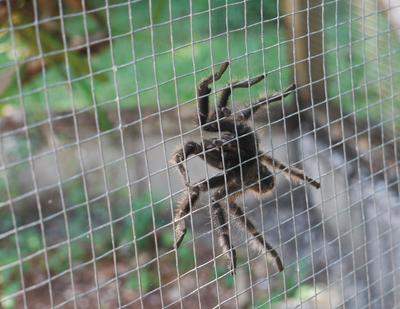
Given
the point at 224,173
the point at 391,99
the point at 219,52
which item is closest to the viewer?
the point at 224,173

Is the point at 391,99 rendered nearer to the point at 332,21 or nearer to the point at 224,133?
the point at 332,21

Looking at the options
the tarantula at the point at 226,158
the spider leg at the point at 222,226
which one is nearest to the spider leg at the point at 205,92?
the tarantula at the point at 226,158

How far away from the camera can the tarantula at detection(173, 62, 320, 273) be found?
47.9 inches

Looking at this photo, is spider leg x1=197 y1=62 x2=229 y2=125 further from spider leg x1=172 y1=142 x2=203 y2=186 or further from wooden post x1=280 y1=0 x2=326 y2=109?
wooden post x1=280 y1=0 x2=326 y2=109

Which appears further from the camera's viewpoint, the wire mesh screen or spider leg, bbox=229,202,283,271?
spider leg, bbox=229,202,283,271

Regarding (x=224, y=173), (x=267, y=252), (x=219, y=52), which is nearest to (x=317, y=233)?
(x=219, y=52)

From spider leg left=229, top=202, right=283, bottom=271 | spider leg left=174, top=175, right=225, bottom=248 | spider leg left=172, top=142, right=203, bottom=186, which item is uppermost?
spider leg left=172, top=142, right=203, bottom=186

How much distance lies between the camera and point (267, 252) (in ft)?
4.57

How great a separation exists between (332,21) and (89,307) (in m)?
1.35

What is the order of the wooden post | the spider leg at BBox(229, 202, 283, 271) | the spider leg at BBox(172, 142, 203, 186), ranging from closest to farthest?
the spider leg at BBox(172, 142, 203, 186) → the spider leg at BBox(229, 202, 283, 271) → the wooden post

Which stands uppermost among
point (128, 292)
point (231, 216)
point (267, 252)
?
point (231, 216)

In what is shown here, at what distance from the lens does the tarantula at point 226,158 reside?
1.22 metres

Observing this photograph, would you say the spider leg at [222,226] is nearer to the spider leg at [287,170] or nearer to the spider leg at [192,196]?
the spider leg at [192,196]

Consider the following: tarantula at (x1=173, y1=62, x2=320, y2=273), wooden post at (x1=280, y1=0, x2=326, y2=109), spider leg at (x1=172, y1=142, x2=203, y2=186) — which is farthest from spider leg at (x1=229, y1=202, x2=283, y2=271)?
Result: wooden post at (x1=280, y1=0, x2=326, y2=109)
